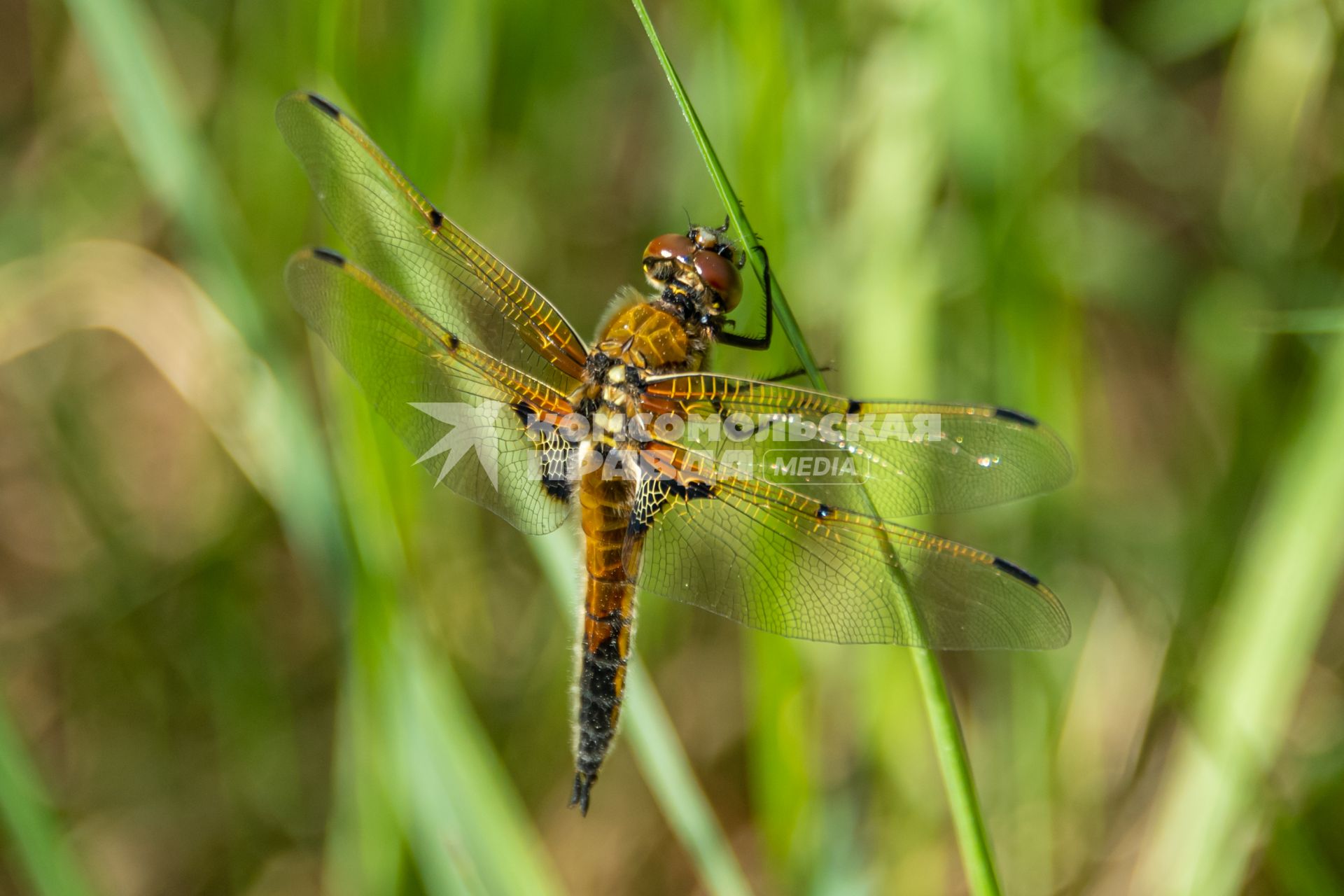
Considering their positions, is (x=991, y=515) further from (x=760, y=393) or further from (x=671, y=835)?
(x=671, y=835)

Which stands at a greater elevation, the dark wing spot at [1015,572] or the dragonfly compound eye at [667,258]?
the dragonfly compound eye at [667,258]

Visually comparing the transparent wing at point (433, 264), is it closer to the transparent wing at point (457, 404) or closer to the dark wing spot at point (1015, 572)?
the transparent wing at point (457, 404)

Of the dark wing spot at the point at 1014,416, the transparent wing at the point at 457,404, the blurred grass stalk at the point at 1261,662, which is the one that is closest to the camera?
the dark wing spot at the point at 1014,416

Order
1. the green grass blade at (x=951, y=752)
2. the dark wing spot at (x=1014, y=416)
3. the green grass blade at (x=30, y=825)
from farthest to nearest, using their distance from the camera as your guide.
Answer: the green grass blade at (x=30, y=825) → the dark wing spot at (x=1014, y=416) → the green grass blade at (x=951, y=752)

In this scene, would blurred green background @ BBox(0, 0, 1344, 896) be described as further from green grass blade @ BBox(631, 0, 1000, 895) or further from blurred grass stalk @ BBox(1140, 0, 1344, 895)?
green grass blade @ BBox(631, 0, 1000, 895)

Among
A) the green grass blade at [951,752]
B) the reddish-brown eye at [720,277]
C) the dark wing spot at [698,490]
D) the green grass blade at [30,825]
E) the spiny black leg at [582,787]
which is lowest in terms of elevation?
the green grass blade at [30,825]

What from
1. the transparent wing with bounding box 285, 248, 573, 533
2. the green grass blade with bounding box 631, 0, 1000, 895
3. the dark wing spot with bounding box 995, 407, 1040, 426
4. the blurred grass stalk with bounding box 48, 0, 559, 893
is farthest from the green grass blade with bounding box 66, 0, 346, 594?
the dark wing spot with bounding box 995, 407, 1040, 426

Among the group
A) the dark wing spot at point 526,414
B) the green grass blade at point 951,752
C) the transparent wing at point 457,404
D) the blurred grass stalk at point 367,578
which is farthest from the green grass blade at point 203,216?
the green grass blade at point 951,752

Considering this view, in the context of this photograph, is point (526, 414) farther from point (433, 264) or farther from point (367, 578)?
point (367, 578)
